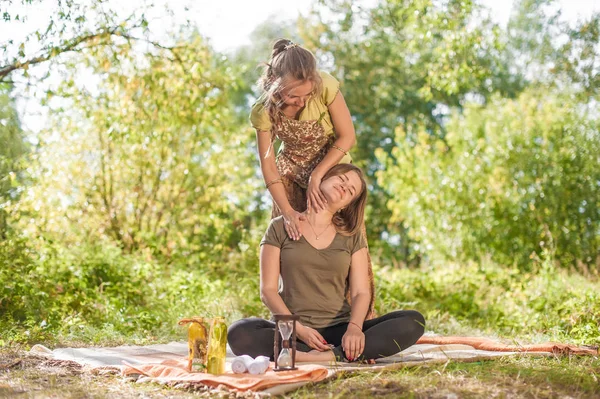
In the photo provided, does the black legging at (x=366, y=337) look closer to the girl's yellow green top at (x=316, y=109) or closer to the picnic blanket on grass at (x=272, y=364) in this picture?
the picnic blanket on grass at (x=272, y=364)

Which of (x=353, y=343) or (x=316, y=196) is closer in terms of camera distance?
(x=353, y=343)

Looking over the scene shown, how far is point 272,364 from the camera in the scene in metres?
3.11

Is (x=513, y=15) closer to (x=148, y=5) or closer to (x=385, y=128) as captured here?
(x=385, y=128)

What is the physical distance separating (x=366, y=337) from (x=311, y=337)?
0.89 feet

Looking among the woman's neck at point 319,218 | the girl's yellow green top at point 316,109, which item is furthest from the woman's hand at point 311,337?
the girl's yellow green top at point 316,109

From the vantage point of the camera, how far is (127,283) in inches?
227

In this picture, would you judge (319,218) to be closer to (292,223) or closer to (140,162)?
(292,223)

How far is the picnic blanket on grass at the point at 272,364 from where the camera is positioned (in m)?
2.69

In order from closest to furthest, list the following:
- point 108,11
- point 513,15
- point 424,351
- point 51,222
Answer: point 424,351 → point 108,11 → point 51,222 → point 513,15

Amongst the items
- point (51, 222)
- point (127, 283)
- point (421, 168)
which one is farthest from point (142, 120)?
point (421, 168)

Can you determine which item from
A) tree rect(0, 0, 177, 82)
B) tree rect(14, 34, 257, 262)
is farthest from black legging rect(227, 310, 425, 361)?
tree rect(14, 34, 257, 262)

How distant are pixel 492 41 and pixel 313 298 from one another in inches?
149

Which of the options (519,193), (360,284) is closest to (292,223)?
(360,284)

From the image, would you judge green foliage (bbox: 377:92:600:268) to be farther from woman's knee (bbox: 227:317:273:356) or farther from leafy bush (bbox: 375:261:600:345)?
woman's knee (bbox: 227:317:273:356)
